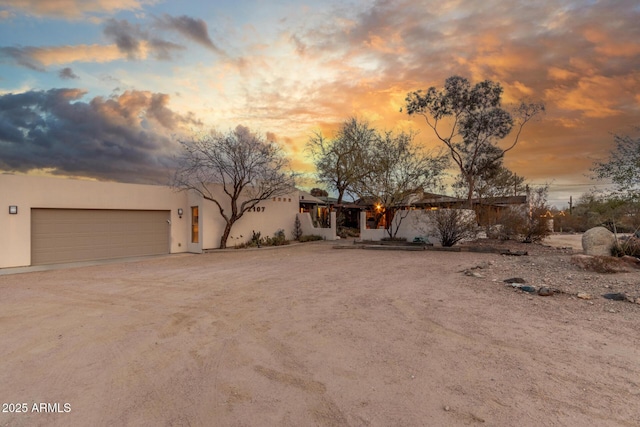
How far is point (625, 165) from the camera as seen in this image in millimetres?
11148

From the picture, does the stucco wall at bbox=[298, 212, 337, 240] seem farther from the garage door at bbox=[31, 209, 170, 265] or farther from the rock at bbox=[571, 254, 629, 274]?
the rock at bbox=[571, 254, 629, 274]

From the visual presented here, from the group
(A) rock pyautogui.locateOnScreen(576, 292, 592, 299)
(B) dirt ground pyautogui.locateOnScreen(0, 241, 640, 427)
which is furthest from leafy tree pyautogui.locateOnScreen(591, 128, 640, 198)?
(A) rock pyautogui.locateOnScreen(576, 292, 592, 299)

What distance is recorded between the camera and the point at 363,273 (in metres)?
9.49

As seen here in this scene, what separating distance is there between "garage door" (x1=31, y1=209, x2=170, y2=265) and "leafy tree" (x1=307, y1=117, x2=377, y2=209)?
11.9m

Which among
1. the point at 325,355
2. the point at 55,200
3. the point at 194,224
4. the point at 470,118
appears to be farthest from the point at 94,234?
the point at 470,118

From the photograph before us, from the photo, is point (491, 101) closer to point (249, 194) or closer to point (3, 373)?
point (249, 194)

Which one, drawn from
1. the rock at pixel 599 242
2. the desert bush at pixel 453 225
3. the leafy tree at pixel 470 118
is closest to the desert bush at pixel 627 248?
the rock at pixel 599 242

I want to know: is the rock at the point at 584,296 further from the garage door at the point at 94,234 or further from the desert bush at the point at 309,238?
the garage door at the point at 94,234

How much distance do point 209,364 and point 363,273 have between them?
626 cm

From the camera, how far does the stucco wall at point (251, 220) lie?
16562 mm

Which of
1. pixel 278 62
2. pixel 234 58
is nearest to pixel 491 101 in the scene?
pixel 278 62

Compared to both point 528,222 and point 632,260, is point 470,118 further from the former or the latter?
point 632,260

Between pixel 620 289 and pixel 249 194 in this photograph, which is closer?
pixel 620 289

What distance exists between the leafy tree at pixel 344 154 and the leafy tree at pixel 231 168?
6.03 metres
